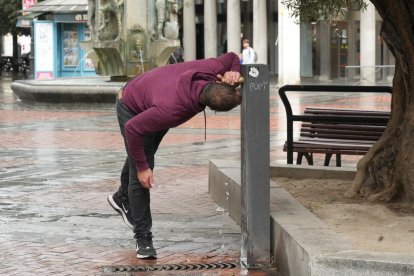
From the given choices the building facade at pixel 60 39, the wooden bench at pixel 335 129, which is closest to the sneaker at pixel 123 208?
the wooden bench at pixel 335 129

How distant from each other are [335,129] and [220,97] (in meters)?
4.76

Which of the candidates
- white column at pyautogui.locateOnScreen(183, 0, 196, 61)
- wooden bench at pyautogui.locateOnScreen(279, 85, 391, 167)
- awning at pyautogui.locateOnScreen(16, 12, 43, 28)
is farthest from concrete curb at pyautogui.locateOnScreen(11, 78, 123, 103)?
white column at pyautogui.locateOnScreen(183, 0, 196, 61)

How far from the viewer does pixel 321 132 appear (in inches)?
421

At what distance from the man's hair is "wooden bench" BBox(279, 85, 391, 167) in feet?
10.2

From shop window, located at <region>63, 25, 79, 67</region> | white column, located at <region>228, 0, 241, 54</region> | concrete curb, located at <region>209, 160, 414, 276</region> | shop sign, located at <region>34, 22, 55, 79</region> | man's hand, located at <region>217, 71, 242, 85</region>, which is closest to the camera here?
concrete curb, located at <region>209, 160, 414, 276</region>

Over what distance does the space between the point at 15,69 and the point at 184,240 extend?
1999 inches

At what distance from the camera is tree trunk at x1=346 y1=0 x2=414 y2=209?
7.51 m

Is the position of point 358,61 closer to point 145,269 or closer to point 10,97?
point 10,97

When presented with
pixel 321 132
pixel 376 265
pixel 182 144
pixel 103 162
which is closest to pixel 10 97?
pixel 182 144

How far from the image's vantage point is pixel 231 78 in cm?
633

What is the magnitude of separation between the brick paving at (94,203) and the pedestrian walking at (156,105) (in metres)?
0.41

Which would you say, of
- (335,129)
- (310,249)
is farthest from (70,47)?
(310,249)

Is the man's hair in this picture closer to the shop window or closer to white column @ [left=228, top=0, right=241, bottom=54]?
the shop window

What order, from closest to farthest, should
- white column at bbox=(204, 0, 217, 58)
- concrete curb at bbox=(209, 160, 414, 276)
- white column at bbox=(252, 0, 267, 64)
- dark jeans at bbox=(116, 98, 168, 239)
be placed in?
concrete curb at bbox=(209, 160, 414, 276)
dark jeans at bbox=(116, 98, 168, 239)
white column at bbox=(252, 0, 267, 64)
white column at bbox=(204, 0, 217, 58)
